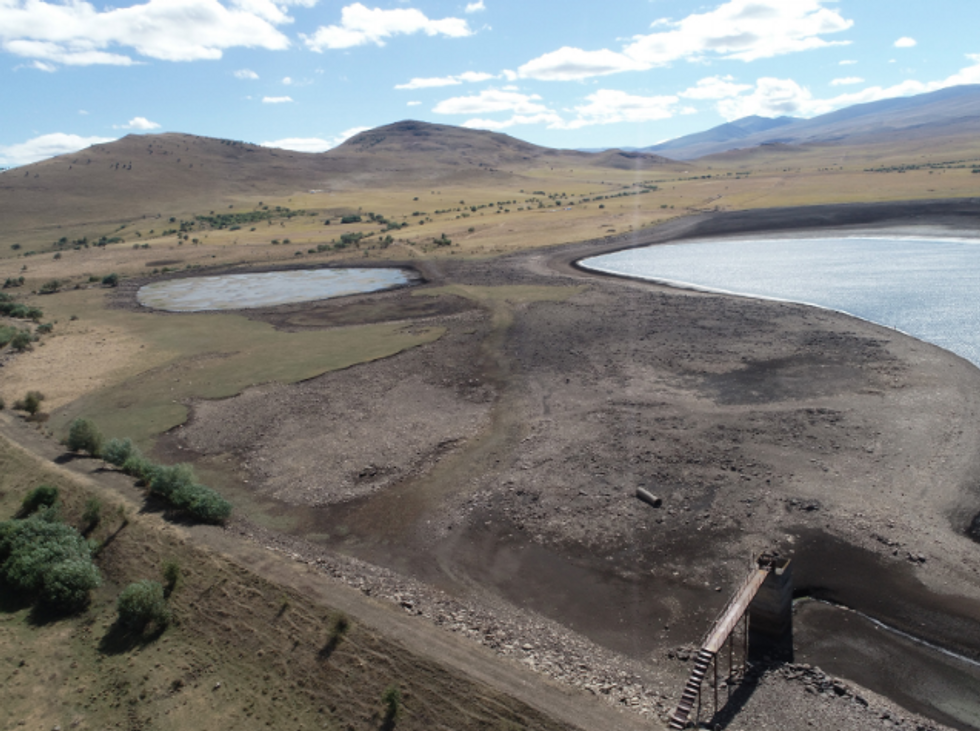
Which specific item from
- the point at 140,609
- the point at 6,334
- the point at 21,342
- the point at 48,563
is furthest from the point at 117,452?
the point at 6,334

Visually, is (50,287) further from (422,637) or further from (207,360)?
(422,637)

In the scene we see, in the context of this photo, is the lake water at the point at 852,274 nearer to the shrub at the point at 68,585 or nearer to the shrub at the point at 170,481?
the shrub at the point at 170,481

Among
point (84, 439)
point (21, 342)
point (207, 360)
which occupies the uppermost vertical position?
point (21, 342)

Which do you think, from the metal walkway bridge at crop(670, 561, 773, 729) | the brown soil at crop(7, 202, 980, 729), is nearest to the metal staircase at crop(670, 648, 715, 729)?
the metal walkway bridge at crop(670, 561, 773, 729)

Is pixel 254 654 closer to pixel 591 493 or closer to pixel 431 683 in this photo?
pixel 431 683

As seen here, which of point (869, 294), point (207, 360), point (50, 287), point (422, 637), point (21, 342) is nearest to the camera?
point (422, 637)

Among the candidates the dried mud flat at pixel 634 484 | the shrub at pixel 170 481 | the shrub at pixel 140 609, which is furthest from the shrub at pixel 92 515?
the shrub at pixel 140 609

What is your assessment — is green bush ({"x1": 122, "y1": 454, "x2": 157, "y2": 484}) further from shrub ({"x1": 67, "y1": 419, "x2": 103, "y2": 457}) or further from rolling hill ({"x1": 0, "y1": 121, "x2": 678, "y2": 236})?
rolling hill ({"x1": 0, "y1": 121, "x2": 678, "y2": 236})
